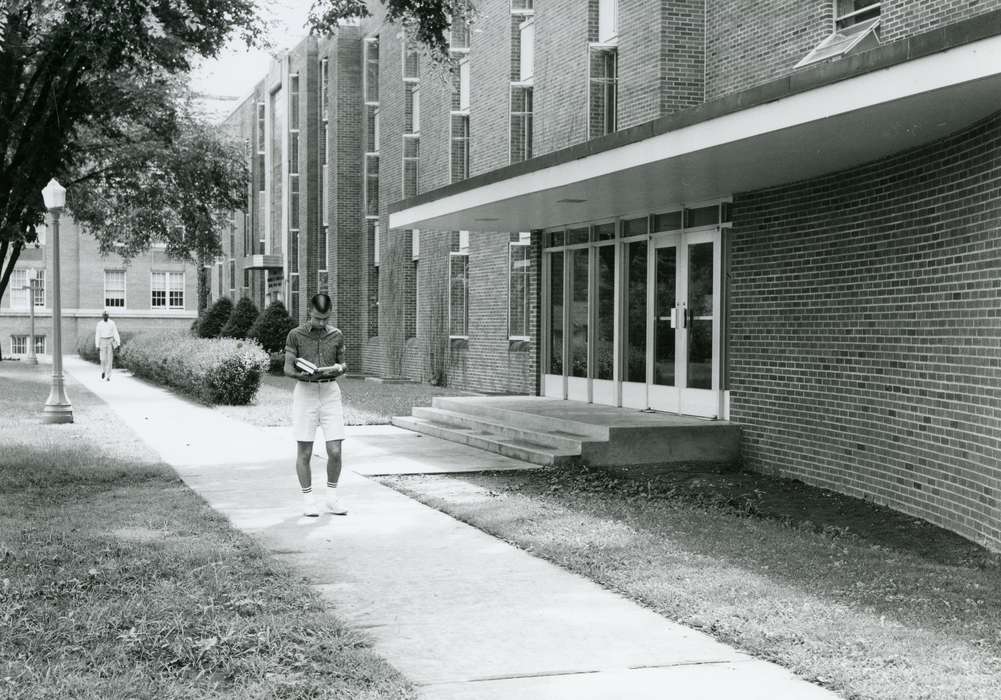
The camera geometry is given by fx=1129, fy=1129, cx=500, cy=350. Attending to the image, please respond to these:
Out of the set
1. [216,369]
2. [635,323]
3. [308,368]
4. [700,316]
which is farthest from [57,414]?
[308,368]

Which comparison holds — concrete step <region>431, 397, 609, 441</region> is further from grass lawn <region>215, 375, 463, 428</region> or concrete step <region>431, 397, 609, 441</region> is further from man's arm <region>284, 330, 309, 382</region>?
man's arm <region>284, 330, 309, 382</region>

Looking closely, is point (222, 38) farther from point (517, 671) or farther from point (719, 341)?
point (517, 671)

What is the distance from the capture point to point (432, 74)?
26516 millimetres

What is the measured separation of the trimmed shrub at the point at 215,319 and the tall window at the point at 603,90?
26.9 m

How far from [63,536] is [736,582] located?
487cm

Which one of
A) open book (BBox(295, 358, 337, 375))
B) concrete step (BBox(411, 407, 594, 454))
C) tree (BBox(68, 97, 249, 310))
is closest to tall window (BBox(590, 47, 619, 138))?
concrete step (BBox(411, 407, 594, 454))

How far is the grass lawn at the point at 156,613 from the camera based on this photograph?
5.00 metres

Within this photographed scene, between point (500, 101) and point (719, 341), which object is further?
point (500, 101)

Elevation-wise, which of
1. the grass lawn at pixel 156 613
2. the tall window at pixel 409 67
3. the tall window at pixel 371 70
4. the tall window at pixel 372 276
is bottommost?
the grass lawn at pixel 156 613

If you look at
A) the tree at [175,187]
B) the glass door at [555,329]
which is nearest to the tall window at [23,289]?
the tree at [175,187]

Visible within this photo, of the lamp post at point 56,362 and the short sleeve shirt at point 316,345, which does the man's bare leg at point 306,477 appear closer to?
the short sleeve shirt at point 316,345

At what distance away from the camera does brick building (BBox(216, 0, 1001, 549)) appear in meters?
8.81

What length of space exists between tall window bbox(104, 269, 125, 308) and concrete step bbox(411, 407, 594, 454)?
4955cm

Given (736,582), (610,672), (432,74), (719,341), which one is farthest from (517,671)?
(432,74)
